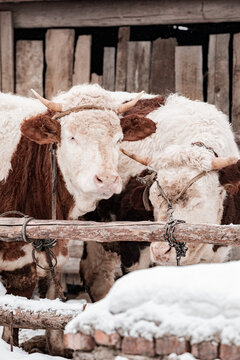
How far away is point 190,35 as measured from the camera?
7820 millimetres

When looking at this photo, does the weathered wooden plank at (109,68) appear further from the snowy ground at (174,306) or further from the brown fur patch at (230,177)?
the snowy ground at (174,306)

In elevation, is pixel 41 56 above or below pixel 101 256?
above

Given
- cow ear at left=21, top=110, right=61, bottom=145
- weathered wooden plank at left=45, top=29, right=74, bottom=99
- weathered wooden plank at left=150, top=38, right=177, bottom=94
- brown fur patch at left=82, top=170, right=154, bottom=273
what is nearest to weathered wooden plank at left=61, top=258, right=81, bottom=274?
brown fur patch at left=82, top=170, right=154, bottom=273

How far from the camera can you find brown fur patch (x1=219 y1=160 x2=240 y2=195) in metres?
4.76

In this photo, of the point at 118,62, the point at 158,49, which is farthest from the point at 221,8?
the point at 118,62

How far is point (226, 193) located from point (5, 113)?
202 centimetres

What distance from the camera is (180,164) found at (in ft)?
15.4

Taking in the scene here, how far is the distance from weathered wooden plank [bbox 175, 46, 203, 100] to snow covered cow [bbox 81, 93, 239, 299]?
1258mm

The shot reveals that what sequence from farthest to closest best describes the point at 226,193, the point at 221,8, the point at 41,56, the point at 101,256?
the point at 41,56, the point at 221,8, the point at 101,256, the point at 226,193

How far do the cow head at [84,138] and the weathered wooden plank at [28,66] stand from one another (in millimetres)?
2682

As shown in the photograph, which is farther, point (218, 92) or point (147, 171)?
point (218, 92)

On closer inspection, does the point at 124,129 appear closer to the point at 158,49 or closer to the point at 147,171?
the point at 147,171

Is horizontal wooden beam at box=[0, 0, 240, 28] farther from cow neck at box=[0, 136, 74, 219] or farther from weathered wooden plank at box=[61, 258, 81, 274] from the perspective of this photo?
weathered wooden plank at box=[61, 258, 81, 274]

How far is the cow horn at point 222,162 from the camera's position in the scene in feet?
15.3
